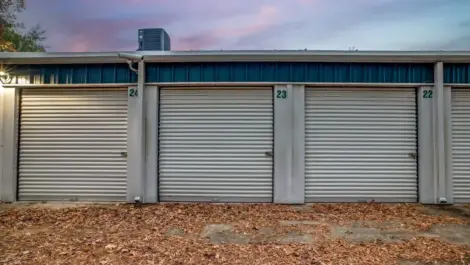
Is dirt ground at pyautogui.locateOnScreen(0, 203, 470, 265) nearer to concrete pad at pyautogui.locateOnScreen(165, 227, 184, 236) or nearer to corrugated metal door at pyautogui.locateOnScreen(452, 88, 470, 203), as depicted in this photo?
concrete pad at pyautogui.locateOnScreen(165, 227, 184, 236)

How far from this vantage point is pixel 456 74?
6.30 meters

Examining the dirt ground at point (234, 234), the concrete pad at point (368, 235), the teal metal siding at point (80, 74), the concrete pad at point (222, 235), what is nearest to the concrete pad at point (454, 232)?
the dirt ground at point (234, 234)

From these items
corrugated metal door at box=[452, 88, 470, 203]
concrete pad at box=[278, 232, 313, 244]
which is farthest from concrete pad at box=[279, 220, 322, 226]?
corrugated metal door at box=[452, 88, 470, 203]

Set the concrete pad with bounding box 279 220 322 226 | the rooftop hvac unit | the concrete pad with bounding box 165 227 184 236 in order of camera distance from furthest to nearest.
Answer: the rooftop hvac unit, the concrete pad with bounding box 279 220 322 226, the concrete pad with bounding box 165 227 184 236

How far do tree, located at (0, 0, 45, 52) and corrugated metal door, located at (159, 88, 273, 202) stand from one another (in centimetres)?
861

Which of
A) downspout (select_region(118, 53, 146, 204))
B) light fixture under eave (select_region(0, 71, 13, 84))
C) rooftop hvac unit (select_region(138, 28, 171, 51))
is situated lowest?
downspout (select_region(118, 53, 146, 204))

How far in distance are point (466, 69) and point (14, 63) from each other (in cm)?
1015

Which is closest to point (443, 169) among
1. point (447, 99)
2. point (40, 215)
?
point (447, 99)

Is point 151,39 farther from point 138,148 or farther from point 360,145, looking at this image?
point 360,145

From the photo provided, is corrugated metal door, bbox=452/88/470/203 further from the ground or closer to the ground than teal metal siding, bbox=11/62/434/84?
closer to the ground

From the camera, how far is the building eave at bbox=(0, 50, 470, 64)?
238 inches

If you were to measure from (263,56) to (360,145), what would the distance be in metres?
2.97

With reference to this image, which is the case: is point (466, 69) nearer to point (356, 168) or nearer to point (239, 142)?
point (356, 168)

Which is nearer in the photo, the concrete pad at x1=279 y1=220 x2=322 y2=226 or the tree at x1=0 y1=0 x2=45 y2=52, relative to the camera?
the concrete pad at x1=279 y1=220 x2=322 y2=226
